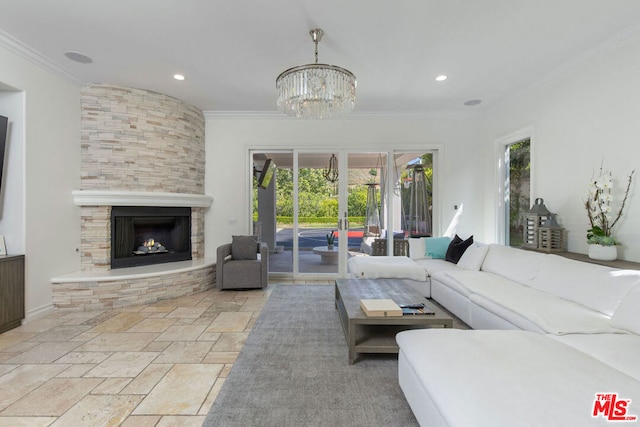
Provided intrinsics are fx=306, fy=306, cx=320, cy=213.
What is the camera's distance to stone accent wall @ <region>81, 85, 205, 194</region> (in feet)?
13.5

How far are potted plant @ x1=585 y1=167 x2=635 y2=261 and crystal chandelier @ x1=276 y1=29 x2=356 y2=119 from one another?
2.56 meters

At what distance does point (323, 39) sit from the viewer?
3.00 metres

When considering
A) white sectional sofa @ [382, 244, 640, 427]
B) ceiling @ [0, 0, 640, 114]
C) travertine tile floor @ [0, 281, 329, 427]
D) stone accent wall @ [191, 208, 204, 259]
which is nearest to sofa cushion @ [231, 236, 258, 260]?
stone accent wall @ [191, 208, 204, 259]

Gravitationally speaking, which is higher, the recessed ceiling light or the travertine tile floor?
the recessed ceiling light

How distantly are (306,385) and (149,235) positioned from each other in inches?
150

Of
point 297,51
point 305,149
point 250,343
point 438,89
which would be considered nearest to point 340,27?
point 297,51

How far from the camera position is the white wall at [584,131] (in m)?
2.86

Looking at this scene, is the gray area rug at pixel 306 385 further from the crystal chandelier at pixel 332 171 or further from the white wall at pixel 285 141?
the crystal chandelier at pixel 332 171

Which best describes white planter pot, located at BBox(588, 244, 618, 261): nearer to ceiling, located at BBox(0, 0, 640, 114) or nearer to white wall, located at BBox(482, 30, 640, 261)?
white wall, located at BBox(482, 30, 640, 261)

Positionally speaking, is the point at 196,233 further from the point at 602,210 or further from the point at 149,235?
the point at 602,210

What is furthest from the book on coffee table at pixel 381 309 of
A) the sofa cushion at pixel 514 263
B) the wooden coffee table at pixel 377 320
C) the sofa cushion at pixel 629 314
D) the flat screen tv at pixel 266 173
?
the flat screen tv at pixel 266 173

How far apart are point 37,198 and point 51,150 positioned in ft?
1.99

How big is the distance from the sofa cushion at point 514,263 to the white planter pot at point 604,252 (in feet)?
1.33

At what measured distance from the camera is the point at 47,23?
9.04 feet
